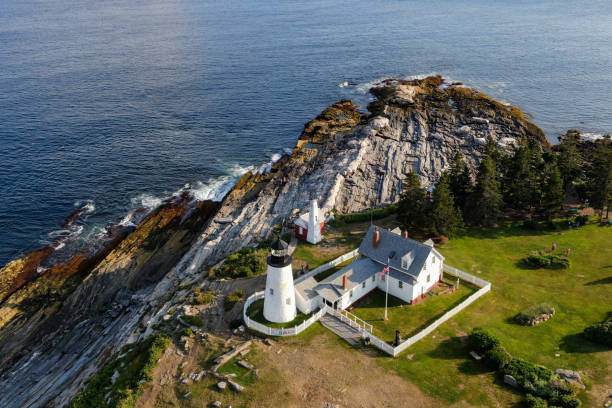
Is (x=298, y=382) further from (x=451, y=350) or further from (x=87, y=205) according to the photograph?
(x=87, y=205)

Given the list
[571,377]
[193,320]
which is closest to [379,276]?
[571,377]

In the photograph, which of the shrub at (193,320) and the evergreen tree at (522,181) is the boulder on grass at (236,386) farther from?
the evergreen tree at (522,181)

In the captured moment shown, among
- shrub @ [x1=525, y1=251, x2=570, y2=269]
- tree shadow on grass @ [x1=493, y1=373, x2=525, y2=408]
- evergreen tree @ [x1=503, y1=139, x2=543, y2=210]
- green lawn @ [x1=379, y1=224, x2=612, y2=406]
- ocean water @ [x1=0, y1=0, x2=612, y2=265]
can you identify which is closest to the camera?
tree shadow on grass @ [x1=493, y1=373, x2=525, y2=408]

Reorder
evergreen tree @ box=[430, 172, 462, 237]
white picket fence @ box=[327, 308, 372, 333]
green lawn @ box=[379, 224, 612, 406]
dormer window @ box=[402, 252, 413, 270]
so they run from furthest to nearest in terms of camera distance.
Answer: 1. evergreen tree @ box=[430, 172, 462, 237]
2. dormer window @ box=[402, 252, 413, 270]
3. white picket fence @ box=[327, 308, 372, 333]
4. green lawn @ box=[379, 224, 612, 406]

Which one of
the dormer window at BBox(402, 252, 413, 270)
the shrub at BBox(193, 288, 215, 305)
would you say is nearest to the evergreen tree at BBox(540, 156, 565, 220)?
the dormer window at BBox(402, 252, 413, 270)

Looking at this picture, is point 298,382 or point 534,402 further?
point 298,382

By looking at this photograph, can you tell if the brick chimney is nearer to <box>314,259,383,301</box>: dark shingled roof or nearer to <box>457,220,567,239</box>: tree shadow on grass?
<box>314,259,383,301</box>: dark shingled roof
